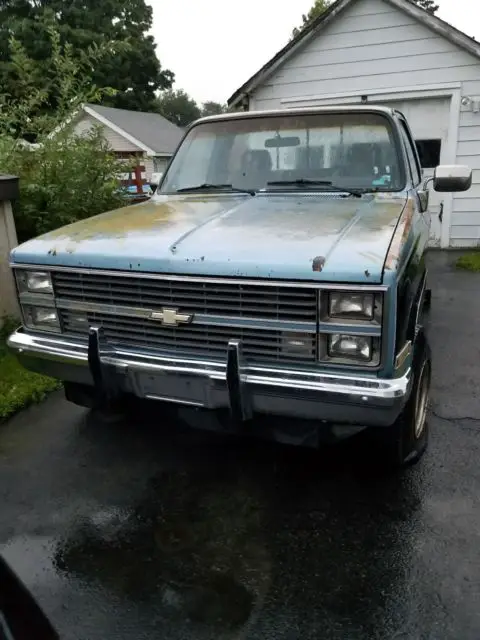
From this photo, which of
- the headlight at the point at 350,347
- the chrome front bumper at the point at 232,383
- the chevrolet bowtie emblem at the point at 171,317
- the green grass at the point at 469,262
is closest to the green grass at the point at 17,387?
Answer: the chrome front bumper at the point at 232,383

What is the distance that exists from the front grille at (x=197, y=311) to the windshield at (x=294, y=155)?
1.50m

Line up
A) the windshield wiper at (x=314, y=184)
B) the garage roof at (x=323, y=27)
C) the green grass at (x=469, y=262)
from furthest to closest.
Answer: the garage roof at (x=323, y=27), the green grass at (x=469, y=262), the windshield wiper at (x=314, y=184)

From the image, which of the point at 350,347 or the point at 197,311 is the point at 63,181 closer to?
the point at 197,311

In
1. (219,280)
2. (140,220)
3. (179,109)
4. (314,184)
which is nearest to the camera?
(219,280)

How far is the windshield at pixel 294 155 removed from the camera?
370cm

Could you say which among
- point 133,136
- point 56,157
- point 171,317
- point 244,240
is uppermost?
point 56,157

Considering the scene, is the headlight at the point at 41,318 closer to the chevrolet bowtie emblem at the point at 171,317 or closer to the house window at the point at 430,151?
the chevrolet bowtie emblem at the point at 171,317

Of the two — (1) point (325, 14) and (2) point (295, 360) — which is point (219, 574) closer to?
(2) point (295, 360)

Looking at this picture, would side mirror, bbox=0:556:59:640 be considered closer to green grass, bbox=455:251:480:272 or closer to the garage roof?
green grass, bbox=455:251:480:272

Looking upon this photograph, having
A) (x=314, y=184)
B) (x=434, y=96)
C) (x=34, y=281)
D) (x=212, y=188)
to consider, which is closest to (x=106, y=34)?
(x=434, y=96)

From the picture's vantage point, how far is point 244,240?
2615 millimetres

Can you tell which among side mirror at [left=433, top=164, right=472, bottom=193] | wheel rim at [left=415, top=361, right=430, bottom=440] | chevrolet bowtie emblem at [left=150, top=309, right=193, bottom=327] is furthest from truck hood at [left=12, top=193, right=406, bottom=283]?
wheel rim at [left=415, top=361, right=430, bottom=440]

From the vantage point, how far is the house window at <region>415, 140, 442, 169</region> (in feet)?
30.7

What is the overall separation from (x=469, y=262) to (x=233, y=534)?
7.23 m
